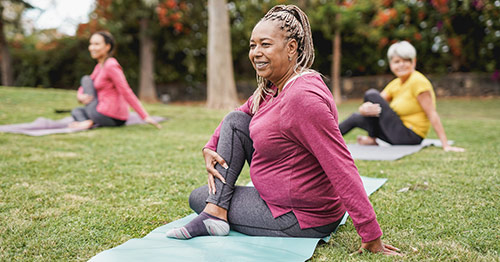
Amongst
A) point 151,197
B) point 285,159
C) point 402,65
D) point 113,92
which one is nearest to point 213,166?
point 285,159

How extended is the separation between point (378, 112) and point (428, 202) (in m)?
2.35

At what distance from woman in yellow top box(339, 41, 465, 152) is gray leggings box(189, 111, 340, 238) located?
316 cm

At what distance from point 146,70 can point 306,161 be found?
716 inches

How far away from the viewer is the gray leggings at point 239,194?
2.29m

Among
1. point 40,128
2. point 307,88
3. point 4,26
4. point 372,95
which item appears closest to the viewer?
point 307,88

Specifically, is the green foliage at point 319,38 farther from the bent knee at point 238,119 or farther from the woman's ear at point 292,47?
the woman's ear at point 292,47

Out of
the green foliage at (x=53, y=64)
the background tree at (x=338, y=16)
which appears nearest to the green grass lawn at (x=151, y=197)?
the background tree at (x=338, y=16)

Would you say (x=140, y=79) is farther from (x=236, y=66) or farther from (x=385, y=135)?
(x=385, y=135)

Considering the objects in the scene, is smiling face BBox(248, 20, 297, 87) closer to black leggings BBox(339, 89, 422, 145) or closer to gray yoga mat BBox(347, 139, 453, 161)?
gray yoga mat BBox(347, 139, 453, 161)

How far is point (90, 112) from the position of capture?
6973 millimetres

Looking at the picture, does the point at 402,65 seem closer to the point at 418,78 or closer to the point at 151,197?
the point at 418,78

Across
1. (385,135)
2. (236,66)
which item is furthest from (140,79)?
(385,135)

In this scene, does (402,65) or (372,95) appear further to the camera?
(372,95)

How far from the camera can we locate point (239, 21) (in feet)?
63.2
